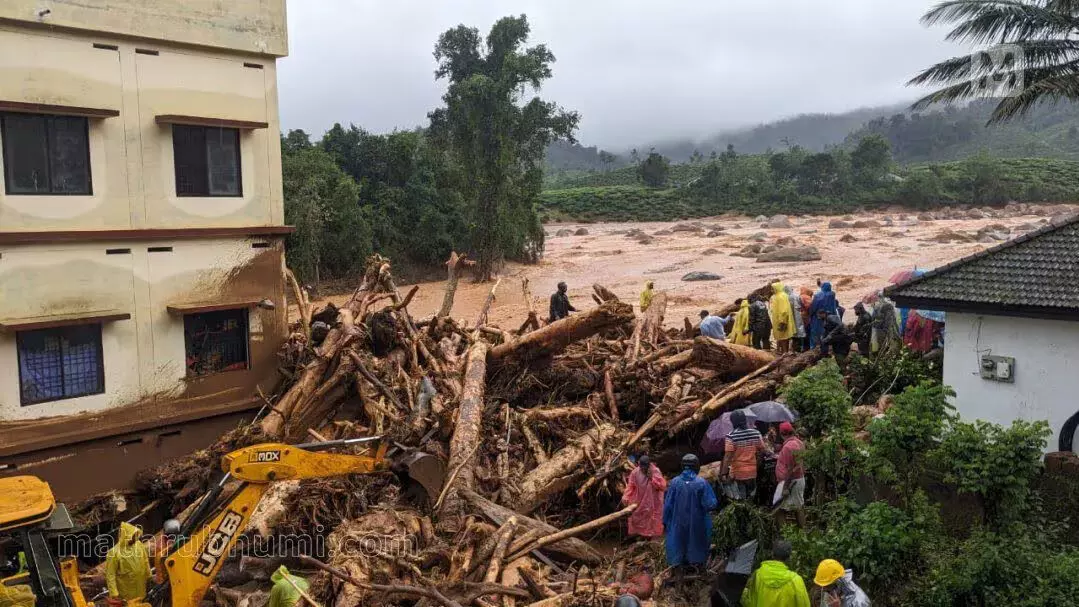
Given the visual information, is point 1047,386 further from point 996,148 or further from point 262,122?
point 996,148

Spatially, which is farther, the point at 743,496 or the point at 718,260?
the point at 718,260

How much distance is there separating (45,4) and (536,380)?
908 cm

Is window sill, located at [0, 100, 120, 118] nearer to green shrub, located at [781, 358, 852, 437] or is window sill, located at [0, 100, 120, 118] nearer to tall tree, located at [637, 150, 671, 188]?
green shrub, located at [781, 358, 852, 437]

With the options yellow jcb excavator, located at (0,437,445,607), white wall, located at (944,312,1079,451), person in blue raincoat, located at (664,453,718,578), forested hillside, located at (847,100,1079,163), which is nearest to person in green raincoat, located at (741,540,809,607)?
person in blue raincoat, located at (664,453,718,578)

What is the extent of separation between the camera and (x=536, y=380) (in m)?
14.7

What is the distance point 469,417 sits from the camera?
12.5 metres

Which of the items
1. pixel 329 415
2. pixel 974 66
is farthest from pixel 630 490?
pixel 974 66

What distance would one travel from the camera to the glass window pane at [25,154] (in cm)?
1227

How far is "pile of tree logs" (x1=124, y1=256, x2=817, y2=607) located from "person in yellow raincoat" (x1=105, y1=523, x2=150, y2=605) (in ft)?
5.61

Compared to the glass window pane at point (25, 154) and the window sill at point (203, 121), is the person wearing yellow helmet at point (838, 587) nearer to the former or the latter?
the window sill at point (203, 121)

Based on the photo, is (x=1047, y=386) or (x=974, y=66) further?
(x=974, y=66)

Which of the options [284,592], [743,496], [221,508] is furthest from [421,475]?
[743,496]

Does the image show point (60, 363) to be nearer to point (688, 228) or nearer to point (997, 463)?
point (997, 463)

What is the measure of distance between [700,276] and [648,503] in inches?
1141
